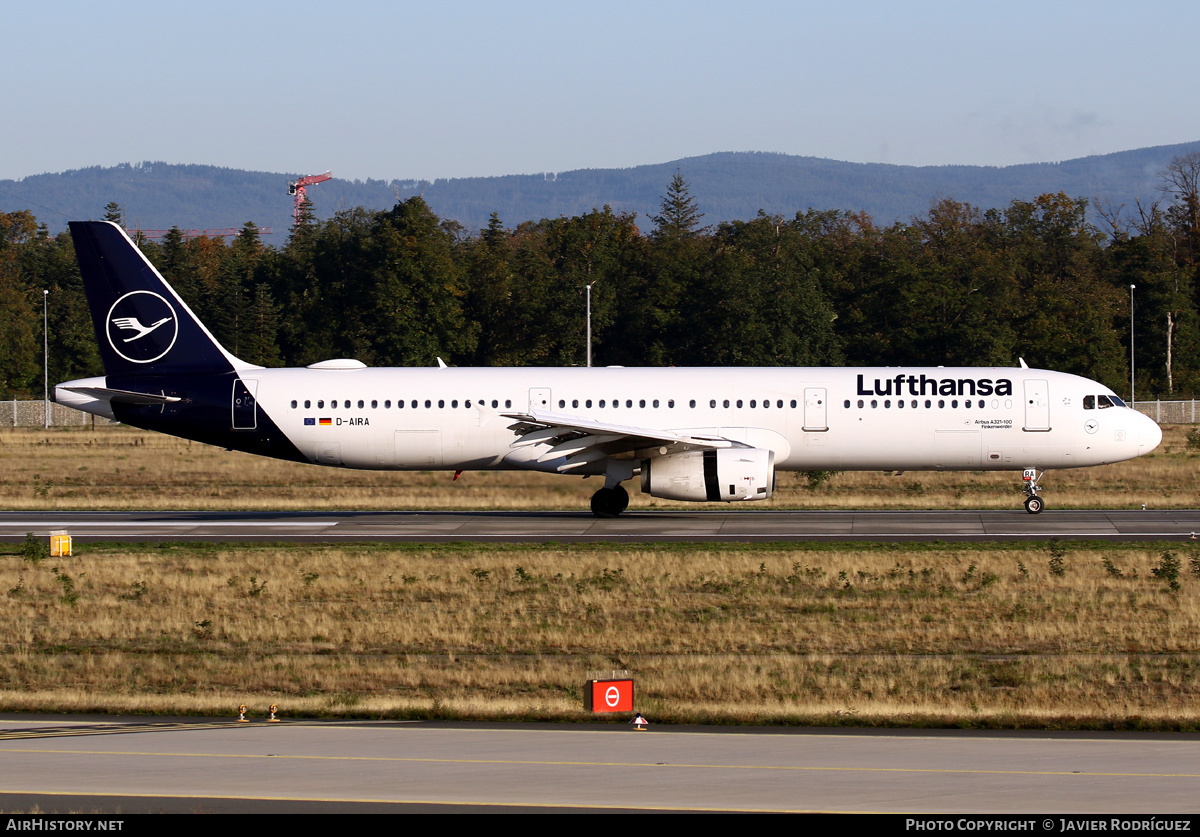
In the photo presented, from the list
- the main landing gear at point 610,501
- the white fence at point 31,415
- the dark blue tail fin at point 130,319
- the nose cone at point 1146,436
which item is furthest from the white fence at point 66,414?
the main landing gear at point 610,501

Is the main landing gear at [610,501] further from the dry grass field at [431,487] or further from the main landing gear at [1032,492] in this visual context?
the main landing gear at [1032,492]

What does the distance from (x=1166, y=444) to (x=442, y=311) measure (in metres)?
44.2

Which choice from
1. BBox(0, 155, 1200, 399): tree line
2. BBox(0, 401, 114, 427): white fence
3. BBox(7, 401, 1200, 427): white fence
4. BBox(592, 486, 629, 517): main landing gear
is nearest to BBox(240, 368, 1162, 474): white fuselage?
BBox(592, 486, 629, 517): main landing gear

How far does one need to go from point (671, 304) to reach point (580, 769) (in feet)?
240

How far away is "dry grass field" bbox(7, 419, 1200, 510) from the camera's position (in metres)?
36.2

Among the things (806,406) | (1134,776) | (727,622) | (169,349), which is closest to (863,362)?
(806,406)

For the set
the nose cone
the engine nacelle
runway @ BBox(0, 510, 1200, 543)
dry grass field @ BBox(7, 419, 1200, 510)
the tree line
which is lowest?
runway @ BBox(0, 510, 1200, 543)

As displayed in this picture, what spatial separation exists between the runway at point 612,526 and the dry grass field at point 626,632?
257 centimetres

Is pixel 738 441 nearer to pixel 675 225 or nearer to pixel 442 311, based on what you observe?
pixel 442 311

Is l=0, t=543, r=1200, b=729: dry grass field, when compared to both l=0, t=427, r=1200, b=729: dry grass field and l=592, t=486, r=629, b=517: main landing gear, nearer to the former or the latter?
l=0, t=427, r=1200, b=729: dry grass field

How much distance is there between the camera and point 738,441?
1251 inches

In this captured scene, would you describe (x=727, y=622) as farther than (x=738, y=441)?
No

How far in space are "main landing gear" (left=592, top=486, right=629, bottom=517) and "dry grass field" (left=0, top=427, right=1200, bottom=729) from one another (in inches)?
238

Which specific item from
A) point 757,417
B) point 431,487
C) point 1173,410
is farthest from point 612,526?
point 1173,410
